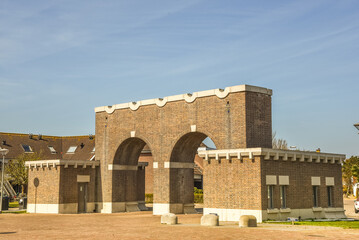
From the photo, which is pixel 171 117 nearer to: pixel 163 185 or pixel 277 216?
pixel 163 185

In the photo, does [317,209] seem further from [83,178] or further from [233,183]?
[83,178]

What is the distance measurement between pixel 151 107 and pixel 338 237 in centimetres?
2186

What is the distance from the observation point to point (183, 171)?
36.5 m

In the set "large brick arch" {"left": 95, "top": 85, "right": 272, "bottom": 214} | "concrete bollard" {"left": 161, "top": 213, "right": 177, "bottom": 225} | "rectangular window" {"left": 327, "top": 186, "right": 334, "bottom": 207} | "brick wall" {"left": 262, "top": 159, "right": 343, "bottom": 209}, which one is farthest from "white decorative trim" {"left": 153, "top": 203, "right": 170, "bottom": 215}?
"rectangular window" {"left": 327, "top": 186, "right": 334, "bottom": 207}

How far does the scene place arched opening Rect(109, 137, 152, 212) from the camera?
129ft

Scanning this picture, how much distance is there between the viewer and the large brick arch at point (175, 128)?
31375 mm

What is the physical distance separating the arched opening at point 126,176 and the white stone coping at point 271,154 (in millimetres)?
11862

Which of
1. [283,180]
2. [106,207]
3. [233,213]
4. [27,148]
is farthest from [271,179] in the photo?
[27,148]

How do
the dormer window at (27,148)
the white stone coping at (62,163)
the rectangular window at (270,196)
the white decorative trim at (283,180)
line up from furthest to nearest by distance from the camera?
the dormer window at (27,148) → the white stone coping at (62,163) → the white decorative trim at (283,180) → the rectangular window at (270,196)

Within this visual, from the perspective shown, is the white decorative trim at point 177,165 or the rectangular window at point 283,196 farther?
the white decorative trim at point 177,165

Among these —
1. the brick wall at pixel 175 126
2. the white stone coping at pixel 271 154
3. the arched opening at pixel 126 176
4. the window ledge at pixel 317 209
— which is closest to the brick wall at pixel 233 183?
the white stone coping at pixel 271 154

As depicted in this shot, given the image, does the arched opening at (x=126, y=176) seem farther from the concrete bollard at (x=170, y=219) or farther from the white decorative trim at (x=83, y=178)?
the concrete bollard at (x=170, y=219)

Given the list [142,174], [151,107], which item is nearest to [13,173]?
[142,174]

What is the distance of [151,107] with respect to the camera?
37062 mm
